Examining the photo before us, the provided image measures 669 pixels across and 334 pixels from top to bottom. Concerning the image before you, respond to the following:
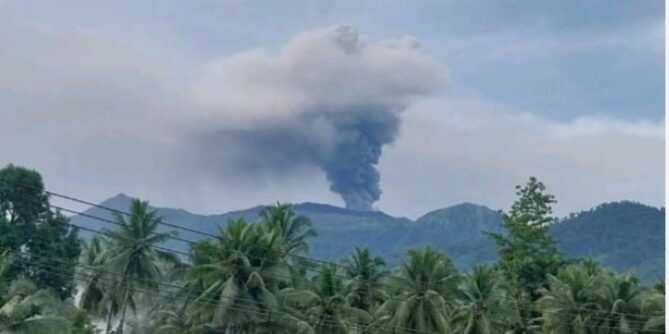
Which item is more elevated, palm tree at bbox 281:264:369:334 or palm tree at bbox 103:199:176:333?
palm tree at bbox 103:199:176:333

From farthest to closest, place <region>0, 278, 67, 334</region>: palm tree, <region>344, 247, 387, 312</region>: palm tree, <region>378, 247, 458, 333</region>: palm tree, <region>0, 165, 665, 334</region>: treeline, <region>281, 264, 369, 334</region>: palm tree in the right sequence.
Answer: <region>344, 247, 387, 312</region>: palm tree
<region>378, 247, 458, 333</region>: palm tree
<region>281, 264, 369, 334</region>: palm tree
<region>0, 165, 665, 334</region>: treeline
<region>0, 278, 67, 334</region>: palm tree

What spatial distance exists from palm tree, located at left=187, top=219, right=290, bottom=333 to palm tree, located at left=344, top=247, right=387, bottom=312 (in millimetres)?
3745

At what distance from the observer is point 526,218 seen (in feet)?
169

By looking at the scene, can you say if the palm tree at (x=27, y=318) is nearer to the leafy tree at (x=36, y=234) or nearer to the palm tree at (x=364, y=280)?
the palm tree at (x=364, y=280)

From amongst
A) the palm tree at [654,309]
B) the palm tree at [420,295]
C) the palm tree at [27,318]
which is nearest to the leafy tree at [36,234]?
the palm tree at [420,295]

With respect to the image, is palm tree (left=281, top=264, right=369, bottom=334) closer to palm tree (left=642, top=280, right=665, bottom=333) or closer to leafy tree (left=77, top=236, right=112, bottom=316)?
leafy tree (left=77, top=236, right=112, bottom=316)

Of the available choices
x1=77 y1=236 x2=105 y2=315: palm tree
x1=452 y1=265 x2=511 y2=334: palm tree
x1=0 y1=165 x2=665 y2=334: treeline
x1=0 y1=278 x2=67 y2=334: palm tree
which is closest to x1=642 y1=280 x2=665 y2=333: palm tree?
x1=0 y1=165 x2=665 y2=334: treeline

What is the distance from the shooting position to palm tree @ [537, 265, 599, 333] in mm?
39594

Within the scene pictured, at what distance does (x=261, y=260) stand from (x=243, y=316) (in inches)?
82.0

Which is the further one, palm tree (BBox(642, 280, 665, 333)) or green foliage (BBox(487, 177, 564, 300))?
green foliage (BBox(487, 177, 564, 300))

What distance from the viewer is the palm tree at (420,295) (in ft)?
127

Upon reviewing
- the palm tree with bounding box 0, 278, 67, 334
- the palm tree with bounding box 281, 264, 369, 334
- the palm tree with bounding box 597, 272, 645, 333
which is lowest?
the palm tree with bounding box 0, 278, 67, 334

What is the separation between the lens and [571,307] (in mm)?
39750

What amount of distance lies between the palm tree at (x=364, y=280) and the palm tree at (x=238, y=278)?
375 cm
